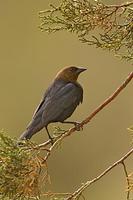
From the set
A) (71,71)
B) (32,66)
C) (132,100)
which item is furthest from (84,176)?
(71,71)

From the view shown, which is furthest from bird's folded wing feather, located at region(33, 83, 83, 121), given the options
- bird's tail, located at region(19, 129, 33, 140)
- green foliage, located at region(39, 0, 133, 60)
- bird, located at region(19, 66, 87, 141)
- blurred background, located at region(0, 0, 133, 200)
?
blurred background, located at region(0, 0, 133, 200)

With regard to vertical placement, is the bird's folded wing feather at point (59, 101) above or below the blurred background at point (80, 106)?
above

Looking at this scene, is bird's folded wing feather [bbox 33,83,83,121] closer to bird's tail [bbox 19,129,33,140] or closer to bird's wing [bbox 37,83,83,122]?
bird's wing [bbox 37,83,83,122]

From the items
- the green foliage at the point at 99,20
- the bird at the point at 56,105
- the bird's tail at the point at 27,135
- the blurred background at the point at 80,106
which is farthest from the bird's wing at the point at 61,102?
the blurred background at the point at 80,106

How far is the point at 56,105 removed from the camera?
226 inches

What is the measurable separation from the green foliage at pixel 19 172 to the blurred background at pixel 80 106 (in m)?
13.6

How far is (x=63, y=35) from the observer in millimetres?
27250

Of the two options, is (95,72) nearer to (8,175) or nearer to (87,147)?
(87,147)

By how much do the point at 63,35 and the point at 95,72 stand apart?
355 centimetres

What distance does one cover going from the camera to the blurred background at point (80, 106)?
21.2 meters

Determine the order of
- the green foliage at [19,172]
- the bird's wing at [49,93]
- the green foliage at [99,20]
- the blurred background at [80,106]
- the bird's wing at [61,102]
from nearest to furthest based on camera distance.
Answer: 1. the green foliage at [19,172]
2. the green foliage at [99,20]
3. the bird's wing at [61,102]
4. the bird's wing at [49,93]
5. the blurred background at [80,106]

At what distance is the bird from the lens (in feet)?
18.4

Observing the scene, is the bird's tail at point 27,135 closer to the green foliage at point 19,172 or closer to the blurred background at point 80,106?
the green foliage at point 19,172

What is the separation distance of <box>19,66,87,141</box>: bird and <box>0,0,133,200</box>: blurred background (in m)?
12.6
